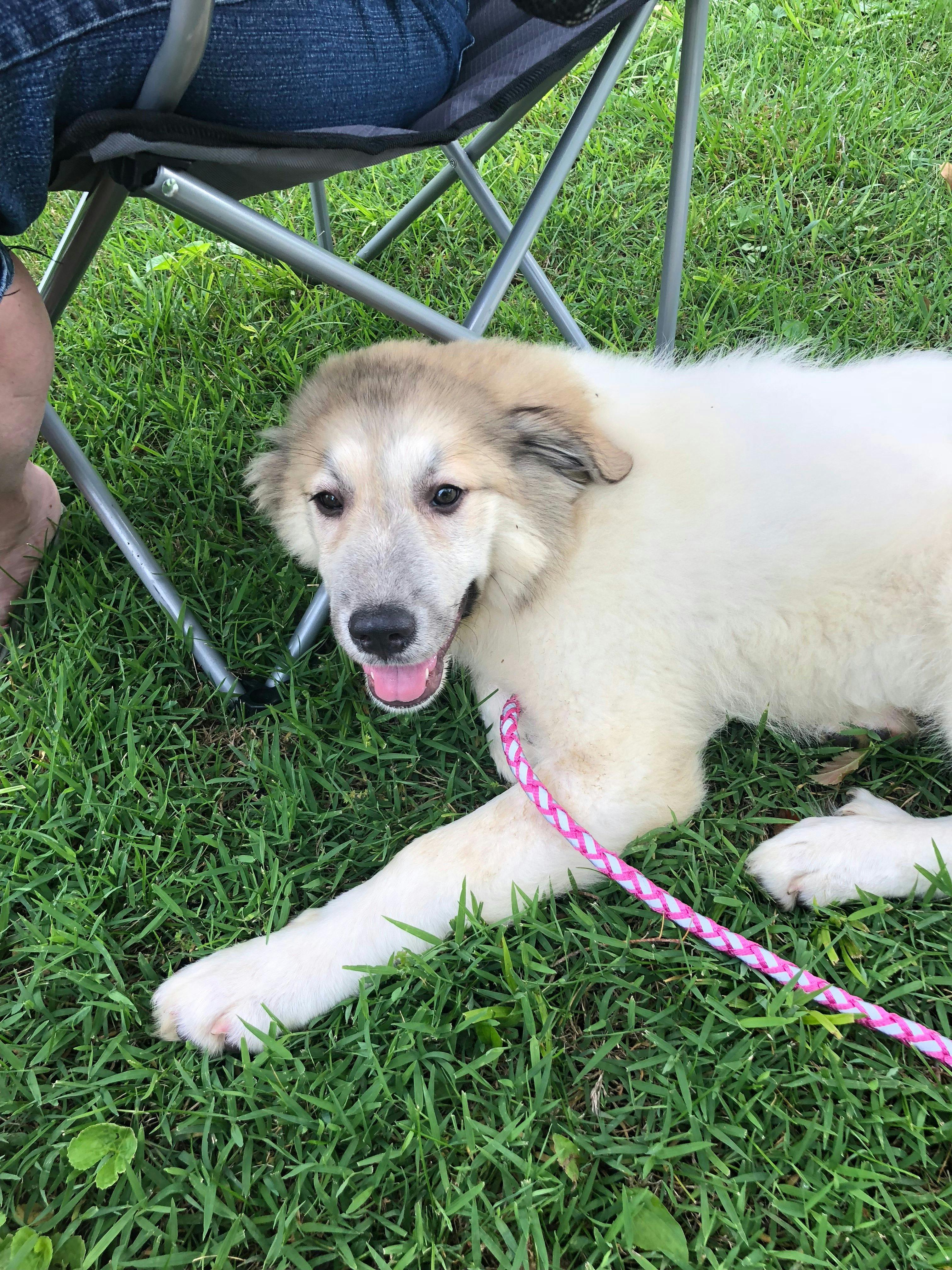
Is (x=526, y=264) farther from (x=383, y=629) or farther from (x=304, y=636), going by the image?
(x=383, y=629)

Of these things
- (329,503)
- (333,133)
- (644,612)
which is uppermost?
(333,133)

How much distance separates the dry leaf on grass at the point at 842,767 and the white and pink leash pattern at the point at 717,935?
51cm

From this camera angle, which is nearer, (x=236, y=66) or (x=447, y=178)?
(x=236, y=66)

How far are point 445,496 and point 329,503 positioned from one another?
29 cm

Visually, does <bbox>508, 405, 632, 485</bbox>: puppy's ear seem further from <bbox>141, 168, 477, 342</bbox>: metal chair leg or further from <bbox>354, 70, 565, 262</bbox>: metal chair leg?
<bbox>354, 70, 565, 262</bbox>: metal chair leg

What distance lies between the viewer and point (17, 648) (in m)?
2.57

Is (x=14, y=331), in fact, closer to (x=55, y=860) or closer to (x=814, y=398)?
(x=55, y=860)

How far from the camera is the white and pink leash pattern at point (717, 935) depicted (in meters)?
1.62

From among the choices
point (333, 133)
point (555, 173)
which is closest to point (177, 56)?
point (333, 133)

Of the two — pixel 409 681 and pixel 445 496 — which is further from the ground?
pixel 445 496

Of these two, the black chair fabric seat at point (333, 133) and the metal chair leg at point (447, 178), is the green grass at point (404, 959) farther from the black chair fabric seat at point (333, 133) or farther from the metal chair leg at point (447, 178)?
the black chair fabric seat at point (333, 133)

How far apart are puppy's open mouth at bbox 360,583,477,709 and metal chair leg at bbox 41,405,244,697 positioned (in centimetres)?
67

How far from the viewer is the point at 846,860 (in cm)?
188

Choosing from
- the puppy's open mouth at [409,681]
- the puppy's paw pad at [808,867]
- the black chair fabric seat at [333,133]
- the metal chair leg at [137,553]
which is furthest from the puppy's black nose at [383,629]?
the black chair fabric seat at [333,133]
